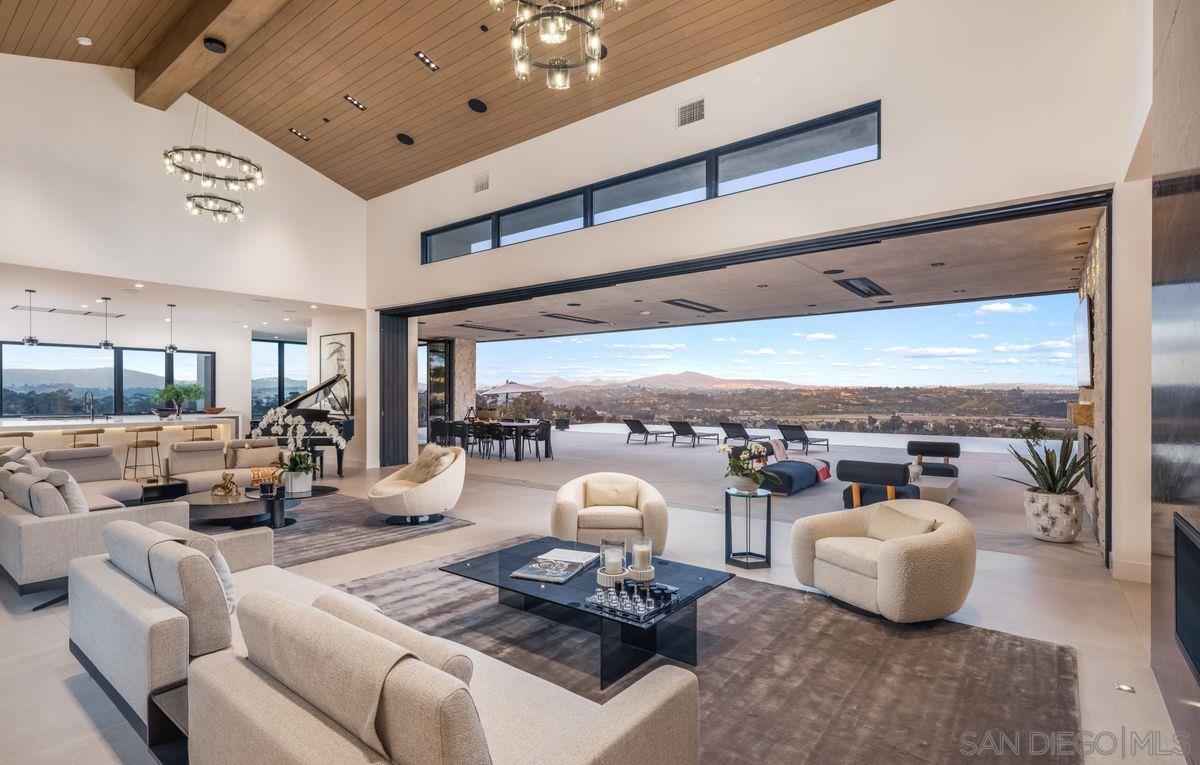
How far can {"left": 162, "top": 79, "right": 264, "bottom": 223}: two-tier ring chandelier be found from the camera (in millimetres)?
6285

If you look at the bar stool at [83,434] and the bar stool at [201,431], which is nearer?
the bar stool at [83,434]

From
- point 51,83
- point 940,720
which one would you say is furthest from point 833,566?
point 51,83

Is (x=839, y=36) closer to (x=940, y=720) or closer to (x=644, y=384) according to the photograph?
(x=940, y=720)

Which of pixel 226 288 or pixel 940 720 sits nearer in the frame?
pixel 940 720

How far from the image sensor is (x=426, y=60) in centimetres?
700

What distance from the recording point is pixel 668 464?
1132 centimetres

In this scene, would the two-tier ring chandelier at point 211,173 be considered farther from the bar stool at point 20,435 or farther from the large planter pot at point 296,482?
the bar stool at point 20,435

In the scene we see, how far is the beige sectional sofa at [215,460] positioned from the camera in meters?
7.02

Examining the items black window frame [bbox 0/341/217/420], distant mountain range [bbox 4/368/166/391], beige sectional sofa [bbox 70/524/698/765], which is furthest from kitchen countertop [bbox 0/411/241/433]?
beige sectional sofa [bbox 70/524/698/765]

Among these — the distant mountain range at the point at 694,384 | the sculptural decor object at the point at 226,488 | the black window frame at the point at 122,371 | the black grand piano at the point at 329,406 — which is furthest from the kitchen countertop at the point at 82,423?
the distant mountain range at the point at 694,384

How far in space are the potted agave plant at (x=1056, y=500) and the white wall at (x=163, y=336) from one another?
14.6 metres

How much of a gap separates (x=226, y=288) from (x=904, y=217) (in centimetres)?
942

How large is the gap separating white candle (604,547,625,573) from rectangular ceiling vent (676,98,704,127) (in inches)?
209

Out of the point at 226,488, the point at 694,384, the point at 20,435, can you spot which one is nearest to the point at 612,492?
the point at 226,488
